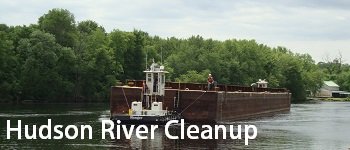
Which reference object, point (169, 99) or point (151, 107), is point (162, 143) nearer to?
point (151, 107)

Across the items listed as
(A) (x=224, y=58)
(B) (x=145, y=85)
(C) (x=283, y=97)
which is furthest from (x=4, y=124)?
(A) (x=224, y=58)

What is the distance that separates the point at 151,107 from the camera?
199ft

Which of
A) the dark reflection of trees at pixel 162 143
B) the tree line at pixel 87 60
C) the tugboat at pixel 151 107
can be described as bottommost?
the dark reflection of trees at pixel 162 143

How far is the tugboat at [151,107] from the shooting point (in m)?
57.1

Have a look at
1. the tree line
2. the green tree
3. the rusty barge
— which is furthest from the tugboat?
the green tree

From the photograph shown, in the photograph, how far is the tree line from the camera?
376 ft

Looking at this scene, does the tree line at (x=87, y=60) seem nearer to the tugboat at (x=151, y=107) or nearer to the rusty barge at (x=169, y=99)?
the rusty barge at (x=169, y=99)

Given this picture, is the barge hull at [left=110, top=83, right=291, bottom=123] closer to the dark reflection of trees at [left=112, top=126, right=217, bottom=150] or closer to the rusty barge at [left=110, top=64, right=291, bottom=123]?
the rusty barge at [left=110, top=64, right=291, bottom=123]

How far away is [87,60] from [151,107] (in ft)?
230

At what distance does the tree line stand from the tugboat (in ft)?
175

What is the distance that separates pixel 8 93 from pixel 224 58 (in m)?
67.2

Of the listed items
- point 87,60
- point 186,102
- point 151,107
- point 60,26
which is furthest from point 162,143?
point 60,26

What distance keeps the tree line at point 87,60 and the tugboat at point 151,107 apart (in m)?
53.4

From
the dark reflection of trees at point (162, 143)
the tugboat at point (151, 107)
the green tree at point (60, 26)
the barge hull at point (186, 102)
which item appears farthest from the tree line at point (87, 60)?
the dark reflection of trees at point (162, 143)
